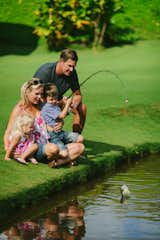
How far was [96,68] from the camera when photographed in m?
24.7

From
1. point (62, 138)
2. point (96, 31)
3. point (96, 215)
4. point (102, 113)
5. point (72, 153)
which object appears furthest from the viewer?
point (96, 31)

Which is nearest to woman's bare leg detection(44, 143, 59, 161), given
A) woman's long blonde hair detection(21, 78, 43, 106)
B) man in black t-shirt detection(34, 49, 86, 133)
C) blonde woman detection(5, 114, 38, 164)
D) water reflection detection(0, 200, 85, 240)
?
blonde woman detection(5, 114, 38, 164)

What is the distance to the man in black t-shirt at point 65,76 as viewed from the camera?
11211mm

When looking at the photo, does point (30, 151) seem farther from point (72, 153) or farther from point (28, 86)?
point (28, 86)

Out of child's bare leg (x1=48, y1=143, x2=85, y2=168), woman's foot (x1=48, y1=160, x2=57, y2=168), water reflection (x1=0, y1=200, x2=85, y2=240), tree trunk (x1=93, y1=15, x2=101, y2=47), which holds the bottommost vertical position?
water reflection (x1=0, y1=200, x2=85, y2=240)

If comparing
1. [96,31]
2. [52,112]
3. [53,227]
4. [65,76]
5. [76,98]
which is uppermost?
[96,31]

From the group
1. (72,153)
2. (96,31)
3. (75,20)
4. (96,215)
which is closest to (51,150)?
(72,153)

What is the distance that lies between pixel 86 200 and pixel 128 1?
2376cm

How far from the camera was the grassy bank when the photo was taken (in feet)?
31.8

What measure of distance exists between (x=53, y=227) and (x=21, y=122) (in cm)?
249

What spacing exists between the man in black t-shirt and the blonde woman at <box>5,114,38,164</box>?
1.10 metres

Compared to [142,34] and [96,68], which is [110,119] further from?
[142,34]

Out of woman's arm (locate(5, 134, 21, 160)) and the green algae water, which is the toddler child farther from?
the green algae water

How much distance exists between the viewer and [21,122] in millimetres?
10367
